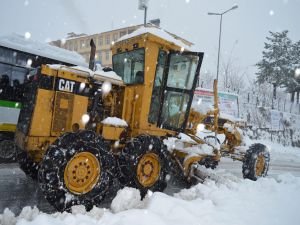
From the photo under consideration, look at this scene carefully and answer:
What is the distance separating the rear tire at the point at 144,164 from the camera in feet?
17.3

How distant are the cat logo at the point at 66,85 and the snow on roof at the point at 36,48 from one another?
203 inches

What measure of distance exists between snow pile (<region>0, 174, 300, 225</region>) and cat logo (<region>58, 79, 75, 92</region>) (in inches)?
75.8

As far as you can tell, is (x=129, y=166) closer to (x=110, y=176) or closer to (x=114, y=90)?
(x=110, y=176)

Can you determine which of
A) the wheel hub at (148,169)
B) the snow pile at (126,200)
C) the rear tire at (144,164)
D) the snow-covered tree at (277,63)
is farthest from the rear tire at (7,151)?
the snow-covered tree at (277,63)

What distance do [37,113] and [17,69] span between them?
5.22m

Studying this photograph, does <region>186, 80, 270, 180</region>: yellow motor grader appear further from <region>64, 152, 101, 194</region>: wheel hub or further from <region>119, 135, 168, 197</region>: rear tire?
<region>64, 152, 101, 194</region>: wheel hub

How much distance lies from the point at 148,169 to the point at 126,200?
3.17 ft

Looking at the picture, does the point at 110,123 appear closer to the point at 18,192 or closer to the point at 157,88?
the point at 157,88

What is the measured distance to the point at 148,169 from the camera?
5.57m

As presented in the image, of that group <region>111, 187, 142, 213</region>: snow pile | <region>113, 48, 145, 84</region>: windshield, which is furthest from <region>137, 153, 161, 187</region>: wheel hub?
<region>113, 48, 145, 84</region>: windshield

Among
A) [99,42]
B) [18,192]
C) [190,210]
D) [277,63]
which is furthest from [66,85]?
[99,42]

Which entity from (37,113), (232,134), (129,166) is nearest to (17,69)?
(37,113)

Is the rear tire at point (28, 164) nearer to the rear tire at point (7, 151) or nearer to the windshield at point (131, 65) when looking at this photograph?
the windshield at point (131, 65)

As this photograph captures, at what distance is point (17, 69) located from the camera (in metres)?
9.35
